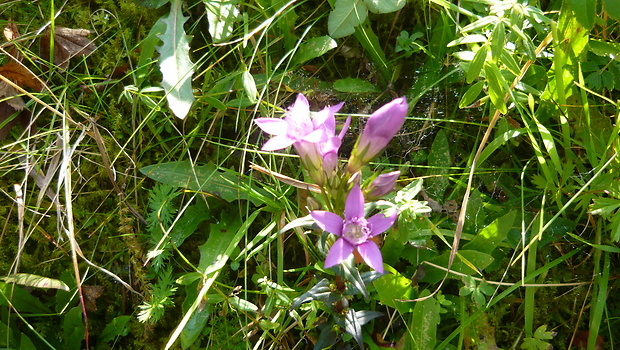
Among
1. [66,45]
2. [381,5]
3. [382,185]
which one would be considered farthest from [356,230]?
[66,45]

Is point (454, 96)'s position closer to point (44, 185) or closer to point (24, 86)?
point (44, 185)

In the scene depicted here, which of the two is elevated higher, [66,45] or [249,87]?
[66,45]

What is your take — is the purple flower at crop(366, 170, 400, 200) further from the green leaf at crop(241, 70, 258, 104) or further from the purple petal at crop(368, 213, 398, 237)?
the green leaf at crop(241, 70, 258, 104)

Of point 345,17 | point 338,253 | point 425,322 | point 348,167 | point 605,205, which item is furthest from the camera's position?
point 345,17

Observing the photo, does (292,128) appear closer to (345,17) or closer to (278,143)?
(278,143)

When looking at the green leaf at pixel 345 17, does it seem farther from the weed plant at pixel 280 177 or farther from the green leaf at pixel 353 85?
the green leaf at pixel 353 85

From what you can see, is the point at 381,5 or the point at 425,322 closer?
the point at 425,322

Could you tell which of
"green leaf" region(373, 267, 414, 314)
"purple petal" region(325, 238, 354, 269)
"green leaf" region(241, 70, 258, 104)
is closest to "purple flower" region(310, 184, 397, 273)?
"purple petal" region(325, 238, 354, 269)
